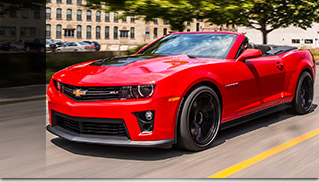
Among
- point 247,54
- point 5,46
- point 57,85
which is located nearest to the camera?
Answer: point 57,85

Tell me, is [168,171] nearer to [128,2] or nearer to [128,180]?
[128,180]

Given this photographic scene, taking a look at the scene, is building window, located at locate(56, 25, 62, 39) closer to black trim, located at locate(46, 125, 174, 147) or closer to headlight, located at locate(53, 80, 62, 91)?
headlight, located at locate(53, 80, 62, 91)

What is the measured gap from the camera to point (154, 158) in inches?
167

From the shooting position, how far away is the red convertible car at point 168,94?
13.2 ft

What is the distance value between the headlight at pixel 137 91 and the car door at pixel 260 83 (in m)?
1.47

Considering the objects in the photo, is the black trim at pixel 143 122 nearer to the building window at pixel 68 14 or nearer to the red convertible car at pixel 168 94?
the red convertible car at pixel 168 94

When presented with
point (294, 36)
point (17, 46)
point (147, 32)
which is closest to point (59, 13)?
point (147, 32)

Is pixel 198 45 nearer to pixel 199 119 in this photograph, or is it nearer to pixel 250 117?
pixel 250 117

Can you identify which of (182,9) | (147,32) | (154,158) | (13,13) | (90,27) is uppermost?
(90,27)

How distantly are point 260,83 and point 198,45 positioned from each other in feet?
3.15

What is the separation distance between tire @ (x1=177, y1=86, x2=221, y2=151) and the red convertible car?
0.4 inches

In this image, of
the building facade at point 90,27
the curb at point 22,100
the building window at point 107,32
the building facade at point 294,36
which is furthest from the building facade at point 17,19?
the building facade at point 294,36

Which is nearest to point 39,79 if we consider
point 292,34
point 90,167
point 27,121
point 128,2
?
point 128,2

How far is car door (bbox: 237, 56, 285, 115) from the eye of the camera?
16.8 feet
